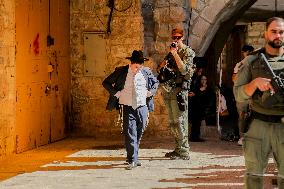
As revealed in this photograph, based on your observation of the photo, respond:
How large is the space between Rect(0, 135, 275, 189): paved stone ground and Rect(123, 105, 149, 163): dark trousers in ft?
0.74

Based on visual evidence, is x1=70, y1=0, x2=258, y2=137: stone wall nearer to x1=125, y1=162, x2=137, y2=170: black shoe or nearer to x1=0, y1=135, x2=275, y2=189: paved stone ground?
x1=0, y1=135, x2=275, y2=189: paved stone ground

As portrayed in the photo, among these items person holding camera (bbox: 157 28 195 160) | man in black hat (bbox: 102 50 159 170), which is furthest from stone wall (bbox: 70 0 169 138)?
man in black hat (bbox: 102 50 159 170)

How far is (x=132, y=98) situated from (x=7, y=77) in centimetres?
217

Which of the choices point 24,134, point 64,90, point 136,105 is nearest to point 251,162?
point 136,105

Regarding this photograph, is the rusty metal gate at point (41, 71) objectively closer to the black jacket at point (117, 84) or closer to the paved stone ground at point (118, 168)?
the paved stone ground at point (118, 168)

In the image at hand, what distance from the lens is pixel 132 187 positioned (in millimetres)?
5266

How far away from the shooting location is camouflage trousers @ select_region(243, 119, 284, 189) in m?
3.80

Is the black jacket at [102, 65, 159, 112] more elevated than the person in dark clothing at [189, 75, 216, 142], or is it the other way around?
the black jacket at [102, 65, 159, 112]

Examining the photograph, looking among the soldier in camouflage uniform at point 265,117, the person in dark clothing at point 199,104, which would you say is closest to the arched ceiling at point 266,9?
the person in dark clothing at point 199,104

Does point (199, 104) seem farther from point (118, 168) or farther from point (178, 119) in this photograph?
point (118, 168)

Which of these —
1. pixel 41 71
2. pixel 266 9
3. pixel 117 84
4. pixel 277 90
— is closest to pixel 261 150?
pixel 277 90

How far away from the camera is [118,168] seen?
6488mm

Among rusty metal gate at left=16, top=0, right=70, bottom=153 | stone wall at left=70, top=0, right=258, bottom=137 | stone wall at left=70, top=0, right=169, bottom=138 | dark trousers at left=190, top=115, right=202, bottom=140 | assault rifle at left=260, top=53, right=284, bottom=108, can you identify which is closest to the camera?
assault rifle at left=260, top=53, right=284, bottom=108

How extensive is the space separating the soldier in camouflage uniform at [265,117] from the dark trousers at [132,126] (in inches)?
109
